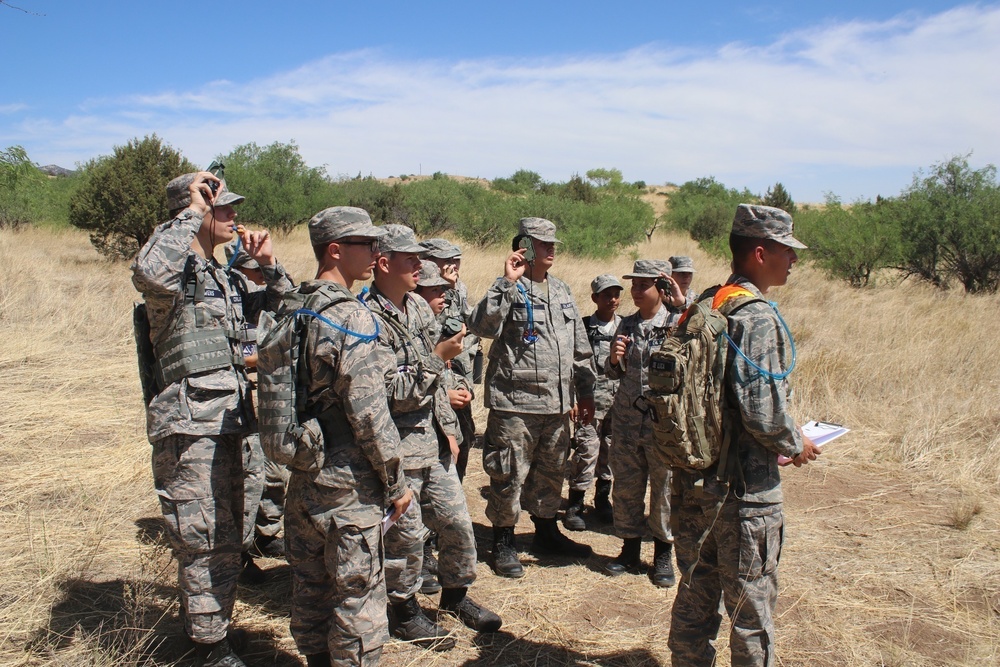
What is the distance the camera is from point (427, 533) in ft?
12.0

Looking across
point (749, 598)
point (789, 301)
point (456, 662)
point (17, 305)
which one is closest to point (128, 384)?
point (17, 305)

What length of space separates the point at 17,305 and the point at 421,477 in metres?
9.24

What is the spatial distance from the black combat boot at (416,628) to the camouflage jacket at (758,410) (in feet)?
5.45

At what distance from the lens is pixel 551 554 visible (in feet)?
15.9

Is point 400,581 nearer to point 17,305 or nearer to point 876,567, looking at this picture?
point 876,567

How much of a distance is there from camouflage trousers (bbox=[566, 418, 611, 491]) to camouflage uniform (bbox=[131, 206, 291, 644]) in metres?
2.87

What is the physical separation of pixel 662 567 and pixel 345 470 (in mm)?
2570

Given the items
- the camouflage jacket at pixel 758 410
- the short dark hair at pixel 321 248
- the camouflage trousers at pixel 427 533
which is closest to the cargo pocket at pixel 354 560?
the camouflage trousers at pixel 427 533

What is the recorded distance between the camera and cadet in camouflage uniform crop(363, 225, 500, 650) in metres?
3.19

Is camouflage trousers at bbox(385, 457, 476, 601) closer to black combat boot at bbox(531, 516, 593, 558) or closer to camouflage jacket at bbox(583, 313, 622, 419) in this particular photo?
black combat boot at bbox(531, 516, 593, 558)

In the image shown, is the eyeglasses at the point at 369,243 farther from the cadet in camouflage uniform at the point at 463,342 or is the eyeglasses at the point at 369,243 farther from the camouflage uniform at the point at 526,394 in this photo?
the camouflage uniform at the point at 526,394

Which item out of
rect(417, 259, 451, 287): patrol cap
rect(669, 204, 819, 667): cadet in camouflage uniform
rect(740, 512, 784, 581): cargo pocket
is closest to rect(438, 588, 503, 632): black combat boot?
rect(669, 204, 819, 667): cadet in camouflage uniform

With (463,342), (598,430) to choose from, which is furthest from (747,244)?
(598,430)

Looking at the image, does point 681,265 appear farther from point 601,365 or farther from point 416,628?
point 416,628
